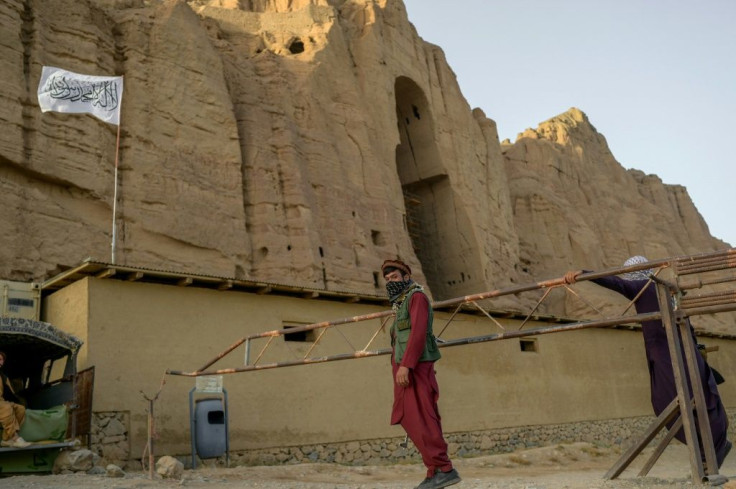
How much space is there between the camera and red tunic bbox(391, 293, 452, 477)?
644 centimetres

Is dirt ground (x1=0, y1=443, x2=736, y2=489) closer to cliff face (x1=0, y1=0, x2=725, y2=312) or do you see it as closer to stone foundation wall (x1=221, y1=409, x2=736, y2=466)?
stone foundation wall (x1=221, y1=409, x2=736, y2=466)

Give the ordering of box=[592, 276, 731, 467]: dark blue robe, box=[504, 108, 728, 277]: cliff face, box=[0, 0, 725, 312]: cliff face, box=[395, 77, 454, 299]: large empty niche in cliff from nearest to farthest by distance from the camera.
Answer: box=[592, 276, 731, 467]: dark blue robe, box=[0, 0, 725, 312]: cliff face, box=[395, 77, 454, 299]: large empty niche in cliff, box=[504, 108, 728, 277]: cliff face

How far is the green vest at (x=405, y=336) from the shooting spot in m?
6.70

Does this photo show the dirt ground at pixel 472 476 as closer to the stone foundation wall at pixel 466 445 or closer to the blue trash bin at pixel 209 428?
the blue trash bin at pixel 209 428

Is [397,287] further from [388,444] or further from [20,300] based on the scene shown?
[20,300]

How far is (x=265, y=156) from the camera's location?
24.8 m

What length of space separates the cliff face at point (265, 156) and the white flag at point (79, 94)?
2365 mm

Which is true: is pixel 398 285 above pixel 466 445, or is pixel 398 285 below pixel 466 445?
above

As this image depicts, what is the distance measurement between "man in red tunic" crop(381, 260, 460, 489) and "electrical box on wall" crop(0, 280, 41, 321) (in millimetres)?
10172

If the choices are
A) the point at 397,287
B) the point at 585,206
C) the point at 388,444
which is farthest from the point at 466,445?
the point at 585,206

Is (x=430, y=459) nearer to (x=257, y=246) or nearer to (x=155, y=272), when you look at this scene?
(x=155, y=272)

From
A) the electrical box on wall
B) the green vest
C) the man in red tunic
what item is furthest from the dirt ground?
the electrical box on wall

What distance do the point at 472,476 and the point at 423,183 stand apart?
21181 millimetres

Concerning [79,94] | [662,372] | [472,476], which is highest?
[79,94]
